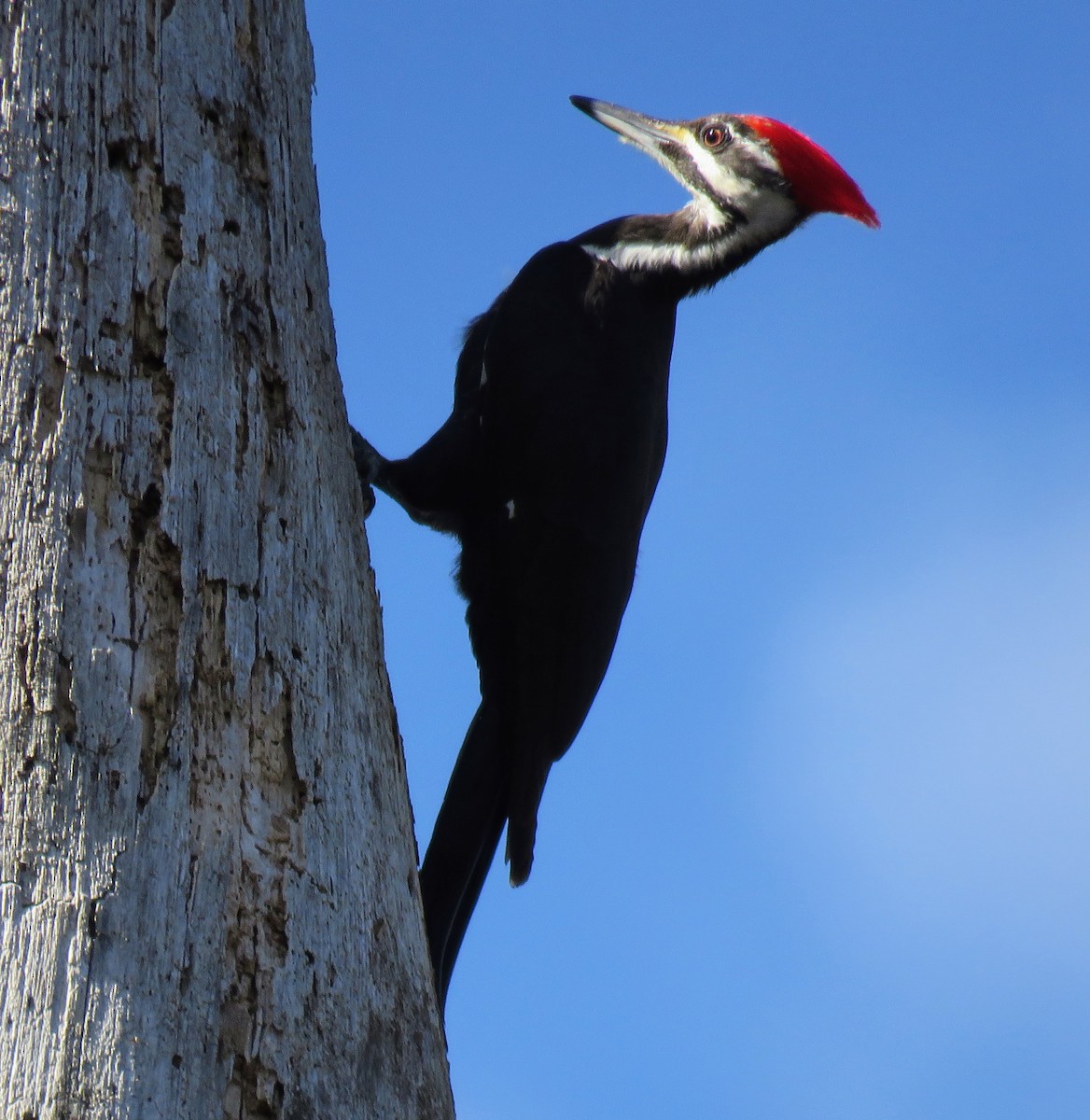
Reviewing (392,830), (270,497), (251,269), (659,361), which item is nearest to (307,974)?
(392,830)

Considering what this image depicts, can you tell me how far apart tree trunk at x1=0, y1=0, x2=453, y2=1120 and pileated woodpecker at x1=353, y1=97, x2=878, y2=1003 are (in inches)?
35.4

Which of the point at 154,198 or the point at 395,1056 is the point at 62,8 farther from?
the point at 395,1056

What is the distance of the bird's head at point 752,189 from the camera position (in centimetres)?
347

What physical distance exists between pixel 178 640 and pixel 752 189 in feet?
7.58

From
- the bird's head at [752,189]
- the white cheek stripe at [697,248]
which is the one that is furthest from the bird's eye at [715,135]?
the white cheek stripe at [697,248]

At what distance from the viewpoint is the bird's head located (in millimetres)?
3475

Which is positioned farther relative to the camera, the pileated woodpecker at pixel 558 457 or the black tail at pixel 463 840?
the pileated woodpecker at pixel 558 457

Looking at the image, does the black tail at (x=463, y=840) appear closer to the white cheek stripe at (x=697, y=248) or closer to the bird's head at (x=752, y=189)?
the white cheek stripe at (x=697, y=248)

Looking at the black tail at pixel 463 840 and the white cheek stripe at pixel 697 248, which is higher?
the white cheek stripe at pixel 697 248

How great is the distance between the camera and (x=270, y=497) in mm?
1854

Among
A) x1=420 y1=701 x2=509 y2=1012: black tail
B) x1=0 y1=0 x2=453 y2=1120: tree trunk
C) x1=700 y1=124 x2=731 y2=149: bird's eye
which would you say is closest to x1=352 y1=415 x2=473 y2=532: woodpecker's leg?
x1=420 y1=701 x2=509 y2=1012: black tail

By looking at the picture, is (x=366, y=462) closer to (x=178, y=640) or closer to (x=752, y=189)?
(x=752, y=189)

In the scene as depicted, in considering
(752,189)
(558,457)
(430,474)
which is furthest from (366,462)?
(752,189)

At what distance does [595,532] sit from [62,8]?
1549mm
